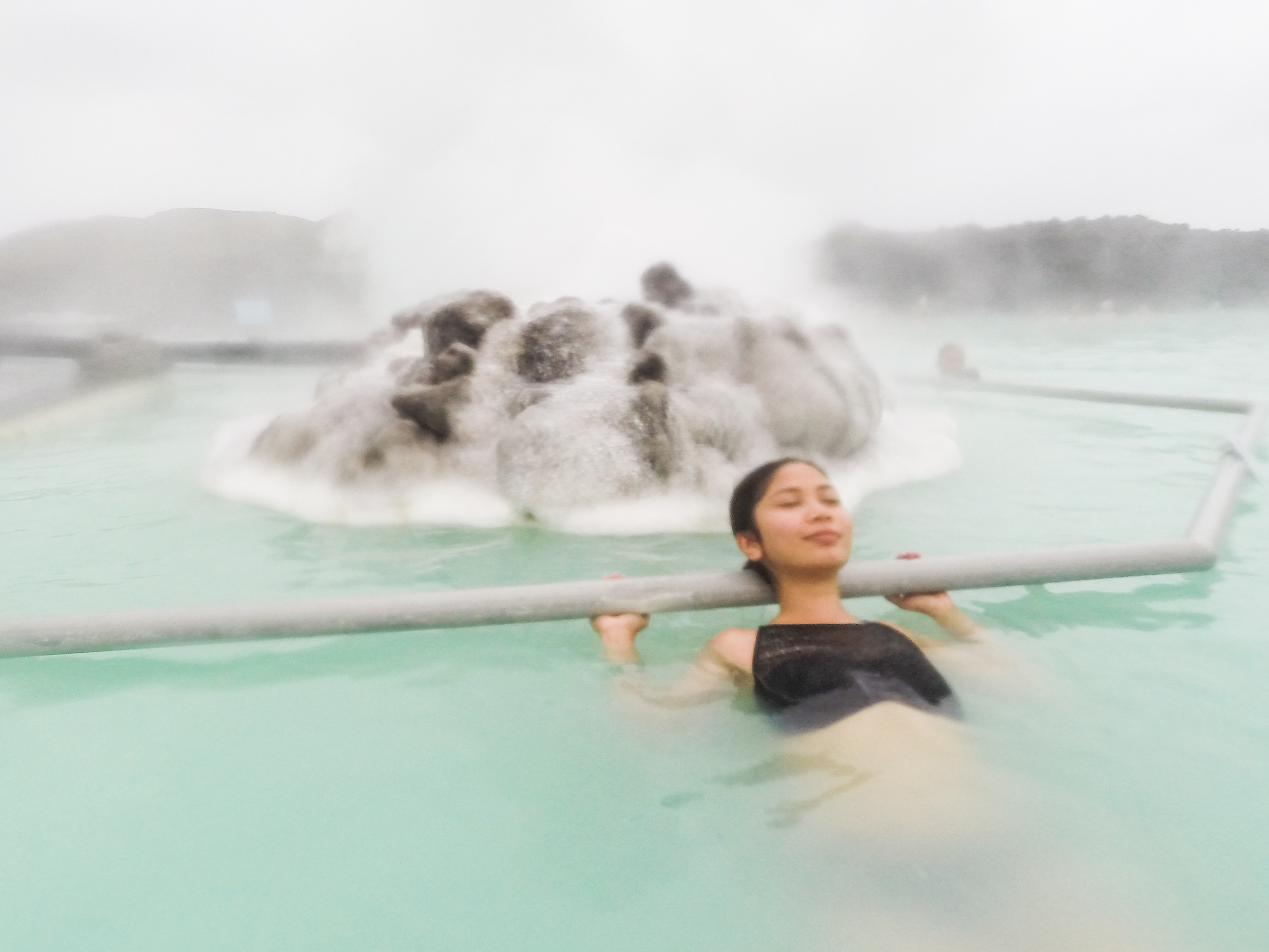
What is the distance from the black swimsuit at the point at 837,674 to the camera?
1664mm

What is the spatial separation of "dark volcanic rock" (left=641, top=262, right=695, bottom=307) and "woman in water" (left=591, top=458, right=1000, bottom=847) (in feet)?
8.36

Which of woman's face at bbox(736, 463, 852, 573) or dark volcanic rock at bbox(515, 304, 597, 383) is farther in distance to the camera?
dark volcanic rock at bbox(515, 304, 597, 383)

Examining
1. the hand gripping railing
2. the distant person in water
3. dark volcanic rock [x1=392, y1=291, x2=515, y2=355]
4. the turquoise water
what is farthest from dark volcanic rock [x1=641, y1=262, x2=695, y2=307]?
the distant person in water

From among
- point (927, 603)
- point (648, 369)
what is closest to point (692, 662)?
point (927, 603)

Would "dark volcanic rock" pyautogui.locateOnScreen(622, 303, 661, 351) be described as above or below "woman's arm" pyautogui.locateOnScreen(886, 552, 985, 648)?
above

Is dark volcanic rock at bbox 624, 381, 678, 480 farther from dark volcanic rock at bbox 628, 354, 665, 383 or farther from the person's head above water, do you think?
the person's head above water

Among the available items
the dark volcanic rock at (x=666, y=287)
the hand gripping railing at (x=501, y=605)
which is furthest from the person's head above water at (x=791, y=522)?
the dark volcanic rock at (x=666, y=287)

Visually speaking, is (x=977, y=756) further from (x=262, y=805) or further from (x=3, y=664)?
(x=3, y=664)

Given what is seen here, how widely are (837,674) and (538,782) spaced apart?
25.4 inches

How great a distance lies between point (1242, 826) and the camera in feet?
4.59

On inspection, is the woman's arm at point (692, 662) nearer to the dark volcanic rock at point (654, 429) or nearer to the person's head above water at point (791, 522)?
the person's head above water at point (791, 522)

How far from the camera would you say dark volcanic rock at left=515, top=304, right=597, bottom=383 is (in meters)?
3.85

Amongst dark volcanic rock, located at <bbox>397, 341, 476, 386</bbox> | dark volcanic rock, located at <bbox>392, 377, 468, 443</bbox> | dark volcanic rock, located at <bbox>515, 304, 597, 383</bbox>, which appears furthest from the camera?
dark volcanic rock, located at <bbox>515, 304, 597, 383</bbox>

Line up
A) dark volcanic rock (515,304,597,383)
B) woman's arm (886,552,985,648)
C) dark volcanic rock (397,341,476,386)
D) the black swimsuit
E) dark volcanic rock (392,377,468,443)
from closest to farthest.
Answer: the black swimsuit, woman's arm (886,552,985,648), dark volcanic rock (392,377,468,443), dark volcanic rock (397,341,476,386), dark volcanic rock (515,304,597,383)
